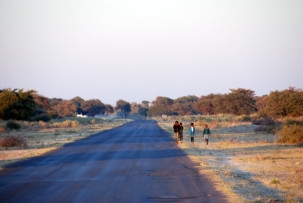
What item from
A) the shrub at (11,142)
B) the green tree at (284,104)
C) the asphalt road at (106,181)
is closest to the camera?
the asphalt road at (106,181)

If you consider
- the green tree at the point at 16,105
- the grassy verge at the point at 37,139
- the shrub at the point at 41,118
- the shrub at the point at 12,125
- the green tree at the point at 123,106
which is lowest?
the grassy verge at the point at 37,139

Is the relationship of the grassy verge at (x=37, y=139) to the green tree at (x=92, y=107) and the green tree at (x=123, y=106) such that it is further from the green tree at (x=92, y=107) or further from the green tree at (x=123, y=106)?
the green tree at (x=123, y=106)

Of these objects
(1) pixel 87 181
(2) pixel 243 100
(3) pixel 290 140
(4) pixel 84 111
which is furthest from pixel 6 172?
(4) pixel 84 111

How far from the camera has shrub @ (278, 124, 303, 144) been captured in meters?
23.6

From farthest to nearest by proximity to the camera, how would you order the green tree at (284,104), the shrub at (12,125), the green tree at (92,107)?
the green tree at (92,107) → the green tree at (284,104) → the shrub at (12,125)

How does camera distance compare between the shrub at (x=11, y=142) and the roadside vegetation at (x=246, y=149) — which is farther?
the shrub at (x=11, y=142)

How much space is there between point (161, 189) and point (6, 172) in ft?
23.1

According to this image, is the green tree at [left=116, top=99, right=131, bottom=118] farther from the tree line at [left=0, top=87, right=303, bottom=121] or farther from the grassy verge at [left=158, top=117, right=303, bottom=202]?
the grassy verge at [left=158, top=117, right=303, bottom=202]

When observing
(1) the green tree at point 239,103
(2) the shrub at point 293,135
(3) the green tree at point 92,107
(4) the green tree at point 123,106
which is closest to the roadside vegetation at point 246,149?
(2) the shrub at point 293,135

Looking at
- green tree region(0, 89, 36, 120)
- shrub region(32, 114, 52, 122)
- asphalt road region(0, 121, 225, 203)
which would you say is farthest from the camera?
shrub region(32, 114, 52, 122)

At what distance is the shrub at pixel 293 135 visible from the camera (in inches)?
928

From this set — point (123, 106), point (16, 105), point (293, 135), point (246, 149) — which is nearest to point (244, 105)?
point (16, 105)

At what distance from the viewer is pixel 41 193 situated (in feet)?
29.9

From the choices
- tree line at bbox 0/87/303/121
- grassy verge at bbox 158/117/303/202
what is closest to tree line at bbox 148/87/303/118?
tree line at bbox 0/87/303/121
